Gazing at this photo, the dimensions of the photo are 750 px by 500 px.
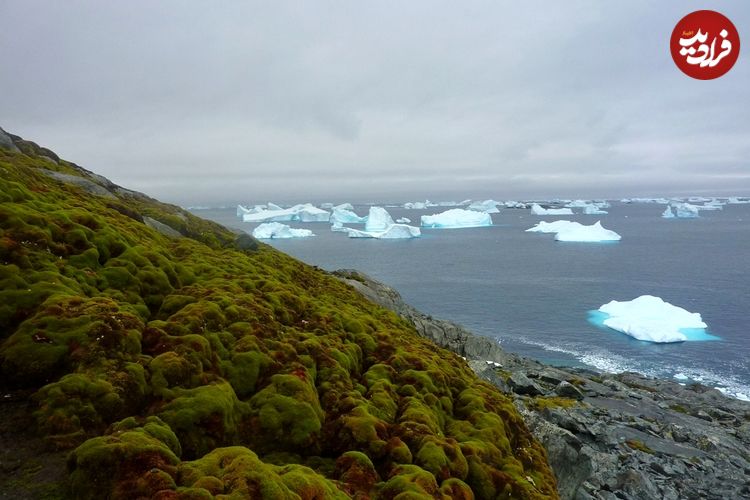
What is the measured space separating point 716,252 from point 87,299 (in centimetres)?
18096

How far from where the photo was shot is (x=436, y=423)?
45.7 ft

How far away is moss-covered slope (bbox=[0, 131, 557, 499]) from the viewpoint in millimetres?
8891

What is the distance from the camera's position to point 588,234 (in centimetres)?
18562

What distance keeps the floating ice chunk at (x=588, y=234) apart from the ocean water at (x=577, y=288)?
25.3 ft

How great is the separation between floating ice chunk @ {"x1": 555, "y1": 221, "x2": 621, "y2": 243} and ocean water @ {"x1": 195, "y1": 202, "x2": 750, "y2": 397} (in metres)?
7.71

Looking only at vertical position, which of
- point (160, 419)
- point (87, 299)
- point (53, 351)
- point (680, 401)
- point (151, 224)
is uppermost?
point (151, 224)

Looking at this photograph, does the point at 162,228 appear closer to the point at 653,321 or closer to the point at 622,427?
the point at 622,427

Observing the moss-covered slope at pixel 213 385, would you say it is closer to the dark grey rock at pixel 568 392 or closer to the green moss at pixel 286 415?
the green moss at pixel 286 415

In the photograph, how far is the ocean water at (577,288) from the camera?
6506 centimetres

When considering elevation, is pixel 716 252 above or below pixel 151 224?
below

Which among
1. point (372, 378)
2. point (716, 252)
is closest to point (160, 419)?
point (372, 378)

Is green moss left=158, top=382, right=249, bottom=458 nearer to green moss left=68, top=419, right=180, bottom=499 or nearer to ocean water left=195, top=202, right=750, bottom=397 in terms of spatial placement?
green moss left=68, top=419, right=180, bottom=499

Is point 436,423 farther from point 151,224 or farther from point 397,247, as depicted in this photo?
point 397,247

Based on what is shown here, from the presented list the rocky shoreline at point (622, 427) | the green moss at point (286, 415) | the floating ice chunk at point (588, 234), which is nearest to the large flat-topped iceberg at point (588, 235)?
the floating ice chunk at point (588, 234)
